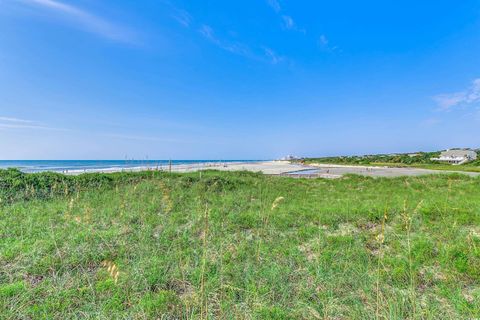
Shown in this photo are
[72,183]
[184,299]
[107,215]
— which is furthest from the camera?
[72,183]

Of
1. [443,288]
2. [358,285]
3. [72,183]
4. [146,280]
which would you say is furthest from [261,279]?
[72,183]

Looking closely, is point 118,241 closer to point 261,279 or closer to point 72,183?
point 261,279

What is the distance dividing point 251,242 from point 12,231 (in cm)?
502

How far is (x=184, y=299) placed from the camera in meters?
2.89

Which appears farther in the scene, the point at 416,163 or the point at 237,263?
the point at 416,163

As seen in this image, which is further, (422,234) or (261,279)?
(422,234)

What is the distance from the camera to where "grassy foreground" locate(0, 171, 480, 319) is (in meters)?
2.63

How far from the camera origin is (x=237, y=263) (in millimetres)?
3762

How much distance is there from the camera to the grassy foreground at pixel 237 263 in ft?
8.64

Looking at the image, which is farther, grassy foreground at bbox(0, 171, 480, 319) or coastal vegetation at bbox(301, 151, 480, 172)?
coastal vegetation at bbox(301, 151, 480, 172)

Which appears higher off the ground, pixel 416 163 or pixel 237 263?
pixel 416 163

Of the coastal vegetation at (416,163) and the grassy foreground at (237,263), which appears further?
the coastal vegetation at (416,163)

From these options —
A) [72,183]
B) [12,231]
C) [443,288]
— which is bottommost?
[443,288]

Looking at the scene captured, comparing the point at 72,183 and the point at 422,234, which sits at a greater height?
the point at 72,183
